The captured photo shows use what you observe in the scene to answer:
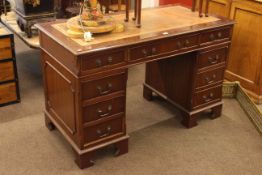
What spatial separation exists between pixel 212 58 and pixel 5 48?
1.59 metres

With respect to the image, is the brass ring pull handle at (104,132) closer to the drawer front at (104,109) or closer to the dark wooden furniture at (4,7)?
the drawer front at (104,109)

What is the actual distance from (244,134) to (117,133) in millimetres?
1007

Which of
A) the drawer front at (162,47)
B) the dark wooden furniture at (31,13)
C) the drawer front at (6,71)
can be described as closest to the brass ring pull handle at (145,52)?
the drawer front at (162,47)

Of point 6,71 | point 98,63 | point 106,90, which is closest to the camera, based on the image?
point 98,63

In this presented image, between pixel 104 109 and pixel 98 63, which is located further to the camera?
pixel 104 109

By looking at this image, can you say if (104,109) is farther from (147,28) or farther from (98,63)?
(147,28)

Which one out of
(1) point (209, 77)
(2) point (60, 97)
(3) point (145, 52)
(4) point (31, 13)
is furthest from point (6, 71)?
(1) point (209, 77)

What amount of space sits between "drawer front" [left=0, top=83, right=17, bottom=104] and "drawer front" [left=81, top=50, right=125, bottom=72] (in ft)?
3.94

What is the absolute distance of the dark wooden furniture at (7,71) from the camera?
9.39 feet

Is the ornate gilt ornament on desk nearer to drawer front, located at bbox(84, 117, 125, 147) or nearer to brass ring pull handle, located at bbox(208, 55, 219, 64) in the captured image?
drawer front, located at bbox(84, 117, 125, 147)

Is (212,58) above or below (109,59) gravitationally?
below

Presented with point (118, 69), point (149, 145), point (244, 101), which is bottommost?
point (149, 145)

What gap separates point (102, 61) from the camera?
6.78ft

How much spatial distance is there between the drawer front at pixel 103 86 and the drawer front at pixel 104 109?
2.6 inches
